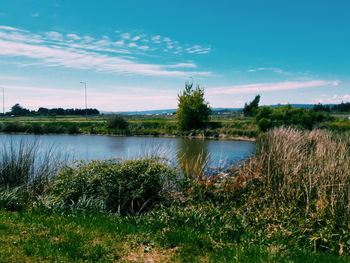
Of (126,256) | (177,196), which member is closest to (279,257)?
(126,256)

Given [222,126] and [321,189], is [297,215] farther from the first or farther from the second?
[222,126]

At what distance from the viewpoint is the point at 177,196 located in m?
7.82

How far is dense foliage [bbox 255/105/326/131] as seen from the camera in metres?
31.0

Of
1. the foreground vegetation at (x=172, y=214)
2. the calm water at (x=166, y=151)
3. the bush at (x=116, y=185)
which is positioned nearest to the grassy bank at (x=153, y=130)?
the calm water at (x=166, y=151)

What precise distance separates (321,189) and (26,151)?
25.5ft

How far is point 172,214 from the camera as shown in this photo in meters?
5.89

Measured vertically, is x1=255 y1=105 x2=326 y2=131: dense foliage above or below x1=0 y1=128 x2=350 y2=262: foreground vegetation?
above

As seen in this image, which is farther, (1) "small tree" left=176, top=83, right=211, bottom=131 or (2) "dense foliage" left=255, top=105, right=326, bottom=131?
(1) "small tree" left=176, top=83, right=211, bottom=131

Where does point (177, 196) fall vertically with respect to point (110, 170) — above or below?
below

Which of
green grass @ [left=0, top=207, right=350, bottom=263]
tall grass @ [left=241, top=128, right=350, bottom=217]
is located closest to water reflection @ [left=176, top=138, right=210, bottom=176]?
tall grass @ [left=241, top=128, right=350, bottom=217]

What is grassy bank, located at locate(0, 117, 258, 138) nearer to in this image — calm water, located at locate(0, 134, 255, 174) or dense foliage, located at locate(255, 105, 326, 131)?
dense foliage, located at locate(255, 105, 326, 131)

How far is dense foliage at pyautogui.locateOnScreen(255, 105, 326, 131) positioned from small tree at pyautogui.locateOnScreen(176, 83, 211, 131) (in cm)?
993

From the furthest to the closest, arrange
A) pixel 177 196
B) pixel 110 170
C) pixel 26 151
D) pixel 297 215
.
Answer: pixel 26 151, pixel 177 196, pixel 110 170, pixel 297 215

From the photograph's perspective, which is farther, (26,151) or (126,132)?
(126,132)
